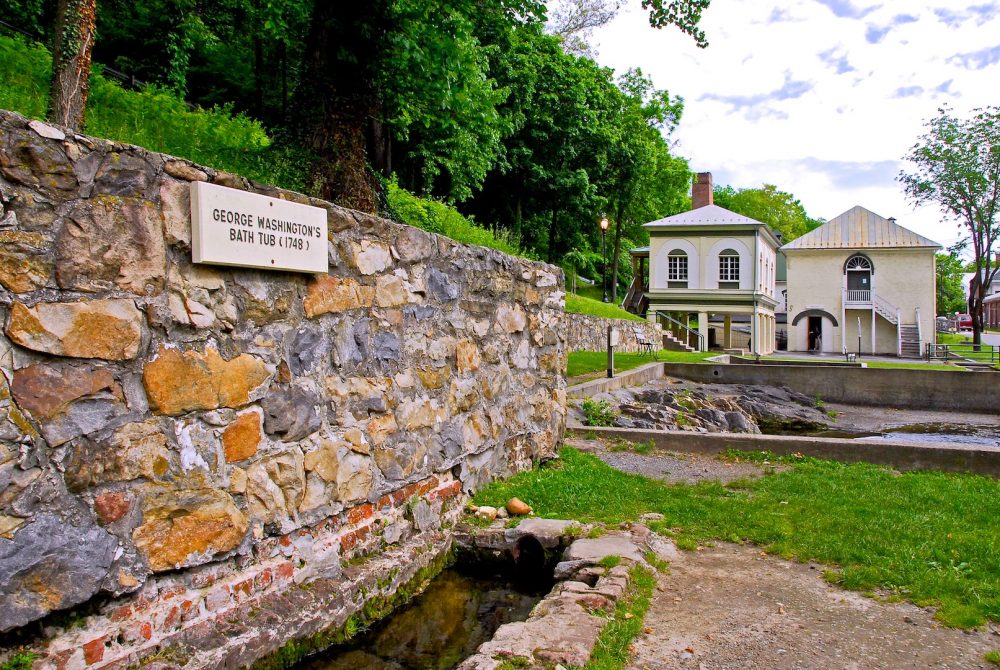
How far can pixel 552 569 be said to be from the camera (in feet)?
16.3

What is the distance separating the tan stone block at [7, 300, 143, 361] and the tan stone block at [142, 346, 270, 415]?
0.16 metres

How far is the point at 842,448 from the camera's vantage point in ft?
26.5

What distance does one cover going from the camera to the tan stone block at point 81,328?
2.63 metres

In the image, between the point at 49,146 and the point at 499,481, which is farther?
the point at 499,481

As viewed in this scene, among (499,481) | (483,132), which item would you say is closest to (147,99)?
(499,481)

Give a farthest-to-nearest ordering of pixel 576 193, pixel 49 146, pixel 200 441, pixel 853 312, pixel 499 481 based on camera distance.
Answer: pixel 853 312, pixel 576 193, pixel 499 481, pixel 200 441, pixel 49 146

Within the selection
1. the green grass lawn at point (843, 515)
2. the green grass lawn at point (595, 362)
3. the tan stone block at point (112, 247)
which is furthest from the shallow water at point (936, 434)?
the tan stone block at point (112, 247)

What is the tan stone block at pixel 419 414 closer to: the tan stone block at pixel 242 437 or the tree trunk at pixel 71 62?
the tan stone block at pixel 242 437

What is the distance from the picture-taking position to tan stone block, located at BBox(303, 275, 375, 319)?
4.04 meters

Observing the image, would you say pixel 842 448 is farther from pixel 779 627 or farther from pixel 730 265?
pixel 730 265

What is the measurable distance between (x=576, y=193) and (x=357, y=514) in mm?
25510

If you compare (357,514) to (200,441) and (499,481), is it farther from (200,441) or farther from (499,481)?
(499,481)

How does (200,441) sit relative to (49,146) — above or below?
below

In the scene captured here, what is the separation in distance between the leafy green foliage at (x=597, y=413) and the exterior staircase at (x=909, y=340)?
104 ft
